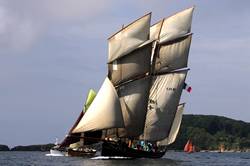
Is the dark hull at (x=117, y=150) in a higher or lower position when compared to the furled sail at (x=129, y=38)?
lower

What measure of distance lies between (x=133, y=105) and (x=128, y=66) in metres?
6.12

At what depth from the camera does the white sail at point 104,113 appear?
282 feet

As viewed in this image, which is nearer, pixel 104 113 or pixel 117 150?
pixel 104 113

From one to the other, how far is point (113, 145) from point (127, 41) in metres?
16.1

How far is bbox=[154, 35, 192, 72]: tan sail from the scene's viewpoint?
9944 centimetres

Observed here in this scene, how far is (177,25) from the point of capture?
101 metres

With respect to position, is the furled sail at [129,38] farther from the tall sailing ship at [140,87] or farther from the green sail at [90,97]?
the green sail at [90,97]

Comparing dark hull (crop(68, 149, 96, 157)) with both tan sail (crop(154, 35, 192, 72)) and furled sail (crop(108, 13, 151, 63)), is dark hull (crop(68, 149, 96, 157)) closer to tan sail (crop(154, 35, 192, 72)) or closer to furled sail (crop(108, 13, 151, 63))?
tan sail (crop(154, 35, 192, 72))

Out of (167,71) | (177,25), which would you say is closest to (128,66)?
(167,71)

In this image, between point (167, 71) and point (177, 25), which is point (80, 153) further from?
point (177, 25)

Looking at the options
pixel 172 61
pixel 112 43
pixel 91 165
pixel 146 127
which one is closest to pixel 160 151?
pixel 146 127

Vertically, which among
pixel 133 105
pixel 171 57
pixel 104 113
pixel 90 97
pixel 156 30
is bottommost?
pixel 104 113

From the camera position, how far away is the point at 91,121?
86.0 metres

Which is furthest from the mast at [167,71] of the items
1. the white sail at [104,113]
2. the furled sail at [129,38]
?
the white sail at [104,113]
